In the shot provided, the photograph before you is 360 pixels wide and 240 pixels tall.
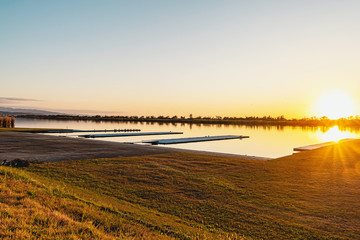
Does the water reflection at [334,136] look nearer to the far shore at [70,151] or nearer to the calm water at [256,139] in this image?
the calm water at [256,139]

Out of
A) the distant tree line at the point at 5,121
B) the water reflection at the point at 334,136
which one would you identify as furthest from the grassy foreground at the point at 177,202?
the distant tree line at the point at 5,121

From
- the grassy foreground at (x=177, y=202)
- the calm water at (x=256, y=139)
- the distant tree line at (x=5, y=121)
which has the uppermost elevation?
the distant tree line at (x=5, y=121)

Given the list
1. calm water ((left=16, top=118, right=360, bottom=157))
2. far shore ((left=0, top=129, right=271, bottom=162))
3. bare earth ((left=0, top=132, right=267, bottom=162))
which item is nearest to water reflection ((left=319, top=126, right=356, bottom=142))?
calm water ((left=16, top=118, right=360, bottom=157))

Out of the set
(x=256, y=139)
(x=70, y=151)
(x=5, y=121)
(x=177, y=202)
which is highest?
(x=5, y=121)

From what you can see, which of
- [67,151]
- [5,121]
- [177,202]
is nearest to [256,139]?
[67,151]

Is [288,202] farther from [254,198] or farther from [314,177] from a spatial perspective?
[314,177]

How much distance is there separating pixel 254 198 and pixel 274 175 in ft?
11.3

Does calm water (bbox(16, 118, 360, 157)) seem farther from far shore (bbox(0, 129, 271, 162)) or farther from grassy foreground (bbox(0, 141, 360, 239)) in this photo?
grassy foreground (bbox(0, 141, 360, 239))

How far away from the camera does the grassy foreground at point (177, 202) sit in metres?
4.90

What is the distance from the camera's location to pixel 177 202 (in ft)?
24.0

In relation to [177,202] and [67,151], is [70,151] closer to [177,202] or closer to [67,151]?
[67,151]

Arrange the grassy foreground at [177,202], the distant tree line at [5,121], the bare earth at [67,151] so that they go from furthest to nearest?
the distant tree line at [5,121], the bare earth at [67,151], the grassy foreground at [177,202]

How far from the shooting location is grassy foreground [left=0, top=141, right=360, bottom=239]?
4898 millimetres

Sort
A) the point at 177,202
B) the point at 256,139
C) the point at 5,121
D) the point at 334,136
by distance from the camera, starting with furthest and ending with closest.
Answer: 1. the point at 334,136
2. the point at 256,139
3. the point at 5,121
4. the point at 177,202
